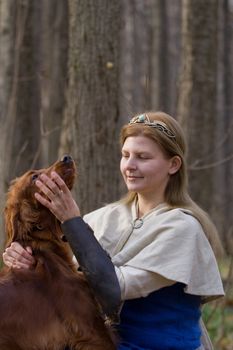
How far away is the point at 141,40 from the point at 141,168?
27.7m

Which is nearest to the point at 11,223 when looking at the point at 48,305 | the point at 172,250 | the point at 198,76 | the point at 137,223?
the point at 48,305

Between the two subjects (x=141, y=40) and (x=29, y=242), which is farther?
(x=141, y=40)

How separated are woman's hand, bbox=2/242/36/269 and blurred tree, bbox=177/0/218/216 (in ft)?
20.8

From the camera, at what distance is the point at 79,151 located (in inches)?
251

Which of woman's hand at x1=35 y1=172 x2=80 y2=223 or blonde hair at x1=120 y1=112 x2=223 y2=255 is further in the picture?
blonde hair at x1=120 y1=112 x2=223 y2=255

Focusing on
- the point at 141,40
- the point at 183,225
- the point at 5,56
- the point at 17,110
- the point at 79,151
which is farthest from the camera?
the point at 141,40

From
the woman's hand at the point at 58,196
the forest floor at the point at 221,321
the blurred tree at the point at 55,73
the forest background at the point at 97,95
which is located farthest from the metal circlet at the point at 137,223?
the blurred tree at the point at 55,73

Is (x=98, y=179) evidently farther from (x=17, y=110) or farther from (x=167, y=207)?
(x=17, y=110)

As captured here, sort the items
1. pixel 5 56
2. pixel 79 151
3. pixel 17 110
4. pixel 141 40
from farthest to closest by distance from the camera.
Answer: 1. pixel 141 40
2. pixel 17 110
3. pixel 5 56
4. pixel 79 151

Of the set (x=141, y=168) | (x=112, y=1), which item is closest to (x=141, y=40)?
(x=112, y=1)

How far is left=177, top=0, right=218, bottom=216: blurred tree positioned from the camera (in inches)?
402

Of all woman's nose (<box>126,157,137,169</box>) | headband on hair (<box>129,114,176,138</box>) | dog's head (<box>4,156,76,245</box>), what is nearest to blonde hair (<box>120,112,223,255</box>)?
headband on hair (<box>129,114,176,138</box>)

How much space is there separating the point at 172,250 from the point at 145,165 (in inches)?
17.4

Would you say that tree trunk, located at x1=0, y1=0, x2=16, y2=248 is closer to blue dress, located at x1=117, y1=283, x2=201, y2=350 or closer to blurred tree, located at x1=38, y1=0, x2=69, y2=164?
blurred tree, located at x1=38, y1=0, x2=69, y2=164
